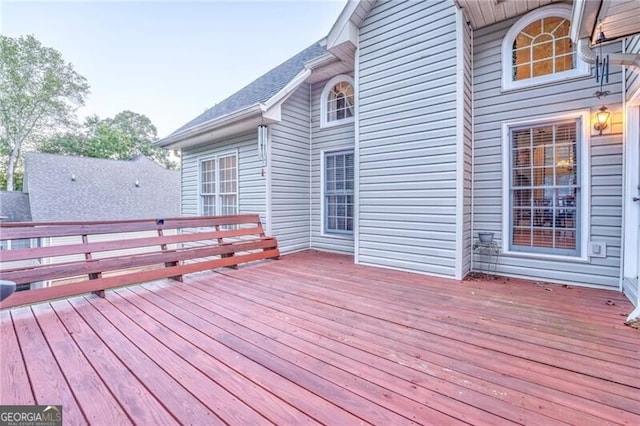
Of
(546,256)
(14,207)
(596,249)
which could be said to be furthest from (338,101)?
(14,207)

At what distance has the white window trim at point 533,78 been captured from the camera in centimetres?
357

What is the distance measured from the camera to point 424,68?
421 centimetres

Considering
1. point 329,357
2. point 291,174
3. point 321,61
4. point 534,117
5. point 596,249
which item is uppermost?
Answer: point 321,61

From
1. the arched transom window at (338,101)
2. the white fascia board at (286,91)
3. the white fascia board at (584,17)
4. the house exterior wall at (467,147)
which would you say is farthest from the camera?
the arched transom window at (338,101)

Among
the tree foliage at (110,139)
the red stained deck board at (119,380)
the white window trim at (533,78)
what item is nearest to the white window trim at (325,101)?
the white window trim at (533,78)

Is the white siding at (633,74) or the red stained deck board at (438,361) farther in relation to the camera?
the white siding at (633,74)

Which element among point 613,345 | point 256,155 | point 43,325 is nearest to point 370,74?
point 256,155

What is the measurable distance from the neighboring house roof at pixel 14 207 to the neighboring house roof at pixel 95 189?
22.3 inches

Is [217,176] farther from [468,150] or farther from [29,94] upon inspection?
[29,94]

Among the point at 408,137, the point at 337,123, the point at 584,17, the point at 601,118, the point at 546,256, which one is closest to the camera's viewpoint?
the point at 584,17

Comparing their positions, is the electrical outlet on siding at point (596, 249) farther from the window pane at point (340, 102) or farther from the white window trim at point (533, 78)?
the window pane at point (340, 102)

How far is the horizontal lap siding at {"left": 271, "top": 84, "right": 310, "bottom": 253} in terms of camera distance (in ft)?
19.2

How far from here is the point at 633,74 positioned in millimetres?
2998

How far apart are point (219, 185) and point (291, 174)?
2143 mm
